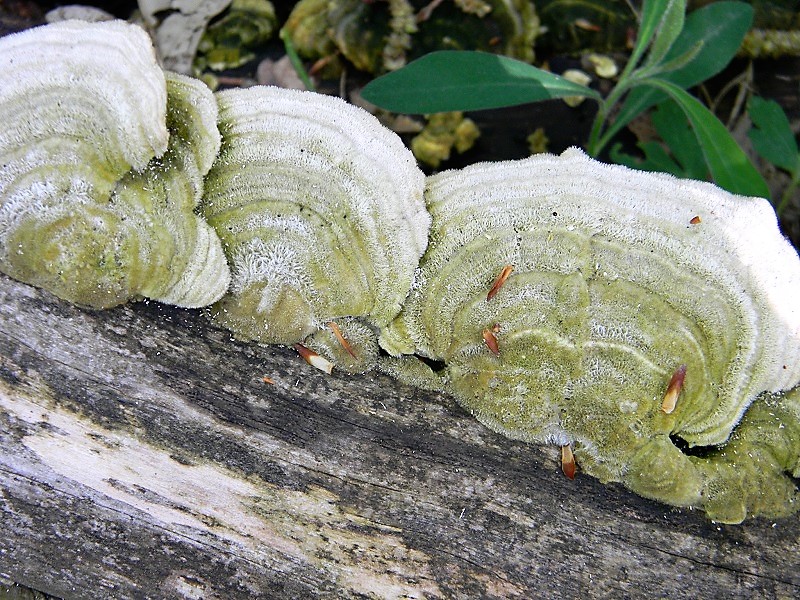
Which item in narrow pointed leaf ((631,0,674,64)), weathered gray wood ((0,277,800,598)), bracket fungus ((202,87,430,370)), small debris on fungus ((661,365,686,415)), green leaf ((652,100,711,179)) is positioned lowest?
weathered gray wood ((0,277,800,598))

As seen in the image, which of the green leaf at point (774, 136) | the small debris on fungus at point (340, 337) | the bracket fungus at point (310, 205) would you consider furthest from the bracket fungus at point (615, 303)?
the green leaf at point (774, 136)

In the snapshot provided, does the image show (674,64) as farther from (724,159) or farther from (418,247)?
(418,247)

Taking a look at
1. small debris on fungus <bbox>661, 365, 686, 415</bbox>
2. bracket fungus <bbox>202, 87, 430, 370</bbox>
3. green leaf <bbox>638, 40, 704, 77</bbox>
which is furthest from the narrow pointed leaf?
small debris on fungus <bbox>661, 365, 686, 415</bbox>

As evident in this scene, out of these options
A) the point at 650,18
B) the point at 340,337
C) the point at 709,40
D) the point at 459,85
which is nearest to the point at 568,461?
the point at 340,337

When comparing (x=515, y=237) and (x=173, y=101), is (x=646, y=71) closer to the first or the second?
(x=515, y=237)

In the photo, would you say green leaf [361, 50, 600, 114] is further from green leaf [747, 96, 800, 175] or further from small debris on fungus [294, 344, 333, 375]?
small debris on fungus [294, 344, 333, 375]

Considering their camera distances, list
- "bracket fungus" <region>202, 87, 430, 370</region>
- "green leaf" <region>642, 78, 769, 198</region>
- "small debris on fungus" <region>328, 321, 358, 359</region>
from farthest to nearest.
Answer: "green leaf" <region>642, 78, 769, 198</region>
"small debris on fungus" <region>328, 321, 358, 359</region>
"bracket fungus" <region>202, 87, 430, 370</region>

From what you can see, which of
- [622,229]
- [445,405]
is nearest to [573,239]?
[622,229]

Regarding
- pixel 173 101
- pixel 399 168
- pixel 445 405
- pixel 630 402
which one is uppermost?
pixel 173 101
